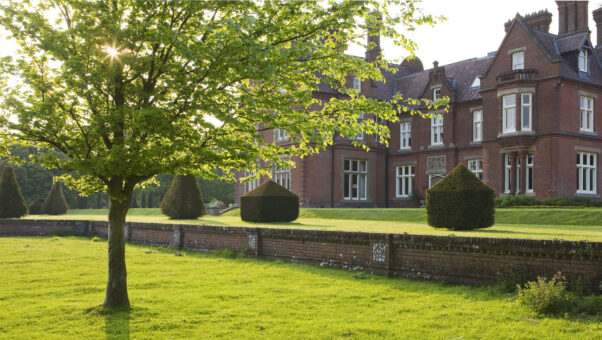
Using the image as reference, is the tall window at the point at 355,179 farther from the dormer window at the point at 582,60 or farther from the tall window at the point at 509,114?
the dormer window at the point at 582,60

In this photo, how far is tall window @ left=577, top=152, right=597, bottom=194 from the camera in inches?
1181

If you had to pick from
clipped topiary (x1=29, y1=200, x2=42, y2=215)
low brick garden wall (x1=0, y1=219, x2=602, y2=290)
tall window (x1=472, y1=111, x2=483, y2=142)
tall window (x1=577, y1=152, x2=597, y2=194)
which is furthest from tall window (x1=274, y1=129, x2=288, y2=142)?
clipped topiary (x1=29, y1=200, x2=42, y2=215)

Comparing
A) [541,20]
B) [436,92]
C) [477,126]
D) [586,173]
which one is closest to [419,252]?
[586,173]

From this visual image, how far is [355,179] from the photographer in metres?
39.2

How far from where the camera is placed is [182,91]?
7.82m

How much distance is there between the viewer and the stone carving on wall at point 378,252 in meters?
12.3

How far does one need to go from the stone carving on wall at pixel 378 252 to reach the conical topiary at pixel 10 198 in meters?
23.7

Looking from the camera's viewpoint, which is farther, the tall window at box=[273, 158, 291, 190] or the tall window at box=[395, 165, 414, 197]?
the tall window at box=[395, 165, 414, 197]

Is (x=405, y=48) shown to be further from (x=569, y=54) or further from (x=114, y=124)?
(x=569, y=54)

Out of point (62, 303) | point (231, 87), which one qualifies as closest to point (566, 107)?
point (231, 87)

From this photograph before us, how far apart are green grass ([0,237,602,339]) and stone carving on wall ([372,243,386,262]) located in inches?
19.7

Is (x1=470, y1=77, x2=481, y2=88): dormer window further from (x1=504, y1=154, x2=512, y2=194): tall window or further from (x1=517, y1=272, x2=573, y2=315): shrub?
(x1=517, y1=272, x2=573, y2=315): shrub

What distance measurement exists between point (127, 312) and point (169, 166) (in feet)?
8.33

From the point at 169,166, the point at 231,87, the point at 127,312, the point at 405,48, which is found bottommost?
the point at 127,312
